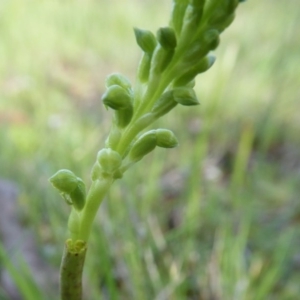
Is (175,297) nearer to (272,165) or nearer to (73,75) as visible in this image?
(272,165)

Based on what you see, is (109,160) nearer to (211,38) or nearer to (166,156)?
(211,38)

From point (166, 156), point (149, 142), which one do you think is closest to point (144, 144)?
point (149, 142)

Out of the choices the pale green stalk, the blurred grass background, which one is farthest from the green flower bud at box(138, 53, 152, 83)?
the blurred grass background

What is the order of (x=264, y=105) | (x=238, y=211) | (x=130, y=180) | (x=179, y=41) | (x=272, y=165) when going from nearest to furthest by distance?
1. (x=179, y=41)
2. (x=130, y=180)
3. (x=238, y=211)
4. (x=272, y=165)
5. (x=264, y=105)

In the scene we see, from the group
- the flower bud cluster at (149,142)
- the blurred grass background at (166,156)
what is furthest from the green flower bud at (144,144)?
the blurred grass background at (166,156)

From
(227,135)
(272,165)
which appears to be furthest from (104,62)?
(272,165)

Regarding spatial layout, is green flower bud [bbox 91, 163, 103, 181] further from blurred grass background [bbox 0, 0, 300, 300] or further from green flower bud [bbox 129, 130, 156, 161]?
blurred grass background [bbox 0, 0, 300, 300]
